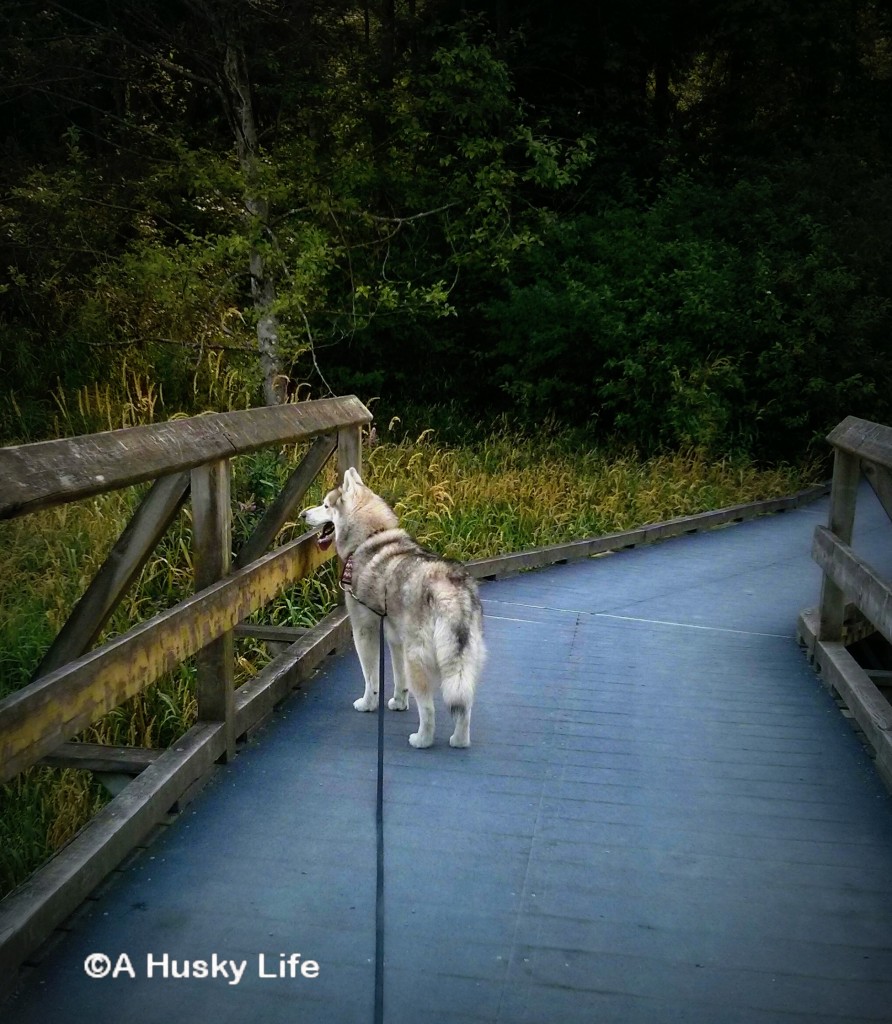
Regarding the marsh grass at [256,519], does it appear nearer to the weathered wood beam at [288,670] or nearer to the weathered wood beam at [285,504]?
the weathered wood beam at [288,670]

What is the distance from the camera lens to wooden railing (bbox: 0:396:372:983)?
2807mm

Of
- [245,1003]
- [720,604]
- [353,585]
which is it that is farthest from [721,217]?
[245,1003]

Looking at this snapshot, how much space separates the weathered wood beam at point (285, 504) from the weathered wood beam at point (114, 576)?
1.21 meters

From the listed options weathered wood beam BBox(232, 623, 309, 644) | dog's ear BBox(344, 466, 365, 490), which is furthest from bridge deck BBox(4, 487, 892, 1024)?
dog's ear BBox(344, 466, 365, 490)

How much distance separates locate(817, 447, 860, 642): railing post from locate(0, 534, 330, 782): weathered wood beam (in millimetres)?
3400

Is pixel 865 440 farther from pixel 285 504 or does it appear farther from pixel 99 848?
pixel 99 848

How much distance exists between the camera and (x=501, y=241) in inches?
533

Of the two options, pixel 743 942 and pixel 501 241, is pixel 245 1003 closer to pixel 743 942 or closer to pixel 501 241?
pixel 743 942

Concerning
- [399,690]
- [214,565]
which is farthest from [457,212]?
[214,565]

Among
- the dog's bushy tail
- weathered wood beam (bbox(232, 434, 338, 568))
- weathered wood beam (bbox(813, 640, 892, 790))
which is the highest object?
weathered wood beam (bbox(232, 434, 338, 568))

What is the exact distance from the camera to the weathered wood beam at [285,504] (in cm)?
506

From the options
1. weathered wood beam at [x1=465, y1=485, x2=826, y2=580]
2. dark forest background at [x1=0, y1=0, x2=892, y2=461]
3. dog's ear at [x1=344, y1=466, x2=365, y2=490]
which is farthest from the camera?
dark forest background at [x1=0, y1=0, x2=892, y2=461]

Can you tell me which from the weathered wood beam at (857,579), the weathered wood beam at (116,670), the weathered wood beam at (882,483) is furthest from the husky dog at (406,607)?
the weathered wood beam at (882,483)

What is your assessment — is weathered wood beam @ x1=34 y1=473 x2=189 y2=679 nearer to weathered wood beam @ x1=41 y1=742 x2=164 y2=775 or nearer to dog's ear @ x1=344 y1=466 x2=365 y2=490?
weathered wood beam @ x1=41 y1=742 x2=164 y2=775
